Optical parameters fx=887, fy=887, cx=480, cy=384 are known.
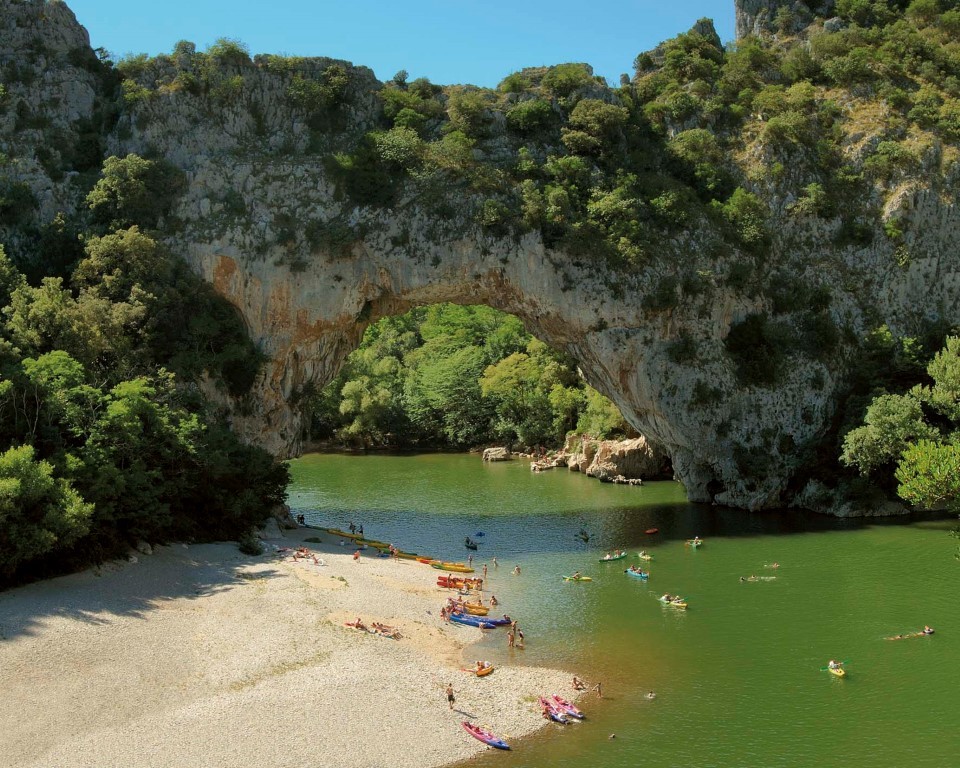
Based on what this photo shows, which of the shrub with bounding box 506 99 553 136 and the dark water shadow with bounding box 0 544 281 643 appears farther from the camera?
the shrub with bounding box 506 99 553 136

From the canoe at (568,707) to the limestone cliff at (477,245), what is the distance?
26.1 meters

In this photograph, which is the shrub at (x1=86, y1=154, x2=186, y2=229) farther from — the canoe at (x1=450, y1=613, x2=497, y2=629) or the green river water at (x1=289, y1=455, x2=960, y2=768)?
the canoe at (x1=450, y1=613, x2=497, y2=629)

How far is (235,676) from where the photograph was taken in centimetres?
2414

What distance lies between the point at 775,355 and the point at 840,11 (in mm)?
26061

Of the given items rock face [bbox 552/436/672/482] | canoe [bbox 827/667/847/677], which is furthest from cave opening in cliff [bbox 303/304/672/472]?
canoe [bbox 827/667/847/677]

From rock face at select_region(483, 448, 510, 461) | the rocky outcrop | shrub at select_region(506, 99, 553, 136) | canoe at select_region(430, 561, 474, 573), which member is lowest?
canoe at select_region(430, 561, 474, 573)

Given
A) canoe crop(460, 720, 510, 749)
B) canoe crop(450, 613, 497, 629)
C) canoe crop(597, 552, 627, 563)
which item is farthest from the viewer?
canoe crop(597, 552, 627, 563)

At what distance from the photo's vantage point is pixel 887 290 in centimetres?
4866

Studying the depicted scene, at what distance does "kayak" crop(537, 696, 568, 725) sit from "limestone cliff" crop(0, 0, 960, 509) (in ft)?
85.2

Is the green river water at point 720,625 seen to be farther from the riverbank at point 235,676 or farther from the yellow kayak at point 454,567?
the riverbank at point 235,676

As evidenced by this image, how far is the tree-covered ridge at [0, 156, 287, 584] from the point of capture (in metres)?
29.2

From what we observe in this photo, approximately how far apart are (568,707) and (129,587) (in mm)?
15945

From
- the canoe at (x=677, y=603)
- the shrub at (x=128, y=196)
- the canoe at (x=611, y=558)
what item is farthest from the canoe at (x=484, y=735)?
the shrub at (x=128, y=196)

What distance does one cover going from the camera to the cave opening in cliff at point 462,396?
70438 mm
